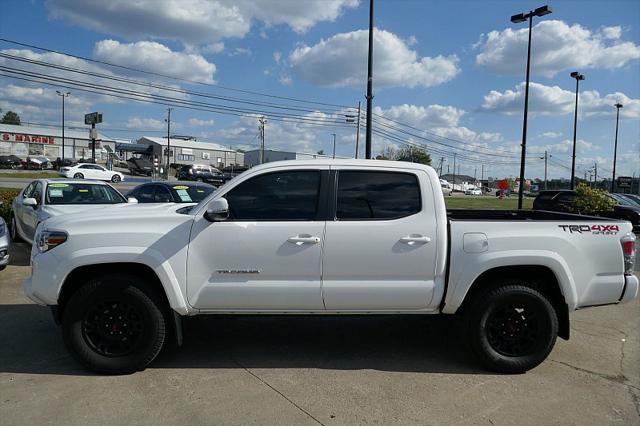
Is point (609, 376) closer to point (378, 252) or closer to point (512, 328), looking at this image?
point (512, 328)

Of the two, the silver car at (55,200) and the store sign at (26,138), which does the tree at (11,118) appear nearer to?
the store sign at (26,138)

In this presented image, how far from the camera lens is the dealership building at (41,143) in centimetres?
8095

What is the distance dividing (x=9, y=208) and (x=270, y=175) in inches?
416

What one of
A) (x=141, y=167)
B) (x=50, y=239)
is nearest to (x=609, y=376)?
(x=50, y=239)

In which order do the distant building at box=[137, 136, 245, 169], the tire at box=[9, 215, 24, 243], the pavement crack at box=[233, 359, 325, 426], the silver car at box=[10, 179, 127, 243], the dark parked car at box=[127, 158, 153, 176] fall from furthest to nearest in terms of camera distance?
the distant building at box=[137, 136, 245, 169] < the dark parked car at box=[127, 158, 153, 176] < the tire at box=[9, 215, 24, 243] < the silver car at box=[10, 179, 127, 243] < the pavement crack at box=[233, 359, 325, 426]

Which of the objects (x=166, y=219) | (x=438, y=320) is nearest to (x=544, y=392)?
(x=438, y=320)

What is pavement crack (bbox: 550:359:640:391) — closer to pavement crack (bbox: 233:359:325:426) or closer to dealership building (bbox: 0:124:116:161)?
pavement crack (bbox: 233:359:325:426)

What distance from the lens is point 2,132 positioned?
80.1 metres

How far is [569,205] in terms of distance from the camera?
1741 centimetres

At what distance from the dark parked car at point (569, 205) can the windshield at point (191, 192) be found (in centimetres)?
1264

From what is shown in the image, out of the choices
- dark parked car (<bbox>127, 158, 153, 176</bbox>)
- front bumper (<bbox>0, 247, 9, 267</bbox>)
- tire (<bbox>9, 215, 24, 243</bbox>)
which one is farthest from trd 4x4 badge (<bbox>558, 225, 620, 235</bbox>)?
dark parked car (<bbox>127, 158, 153, 176</bbox>)

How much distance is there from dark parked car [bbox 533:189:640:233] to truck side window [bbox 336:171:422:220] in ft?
48.5

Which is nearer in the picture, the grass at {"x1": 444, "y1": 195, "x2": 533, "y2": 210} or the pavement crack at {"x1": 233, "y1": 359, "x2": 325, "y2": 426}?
the pavement crack at {"x1": 233, "y1": 359, "x2": 325, "y2": 426}

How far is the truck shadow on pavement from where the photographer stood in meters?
4.55
